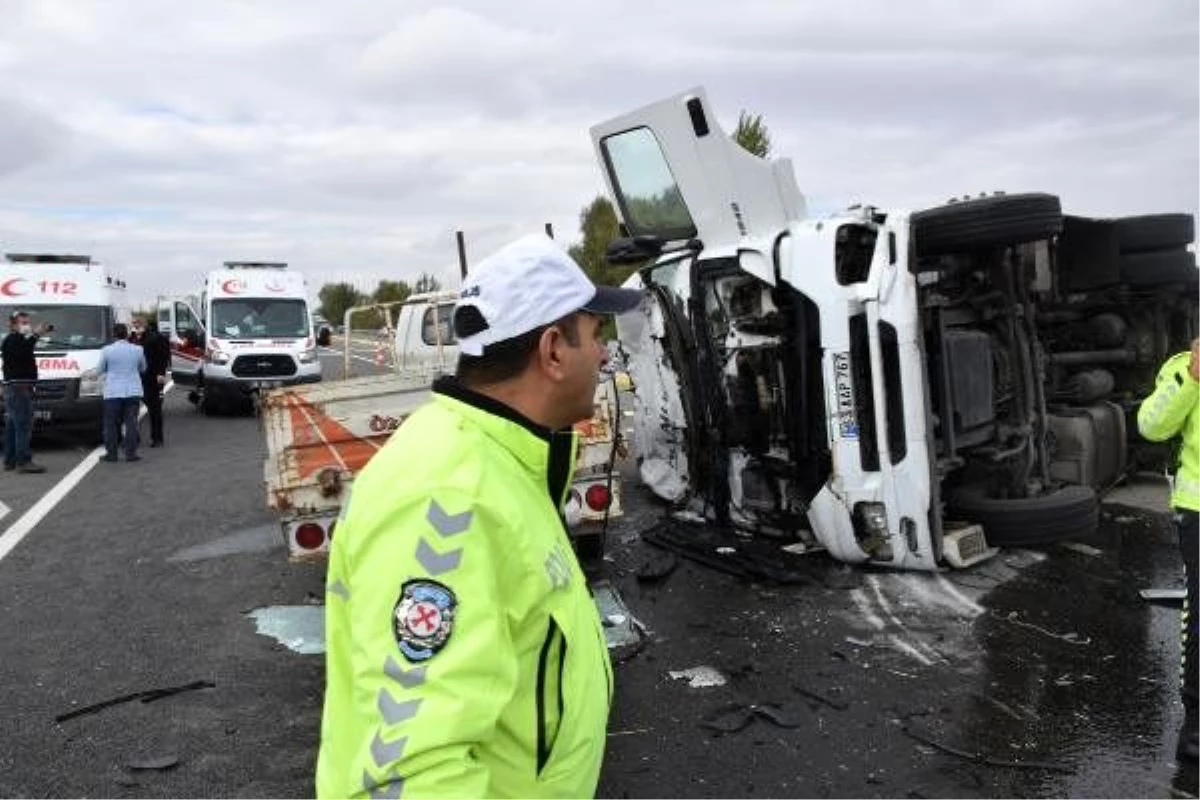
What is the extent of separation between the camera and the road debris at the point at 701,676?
14.6 feet

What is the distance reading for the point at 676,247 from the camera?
266 inches

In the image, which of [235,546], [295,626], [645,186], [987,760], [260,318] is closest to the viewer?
[987,760]

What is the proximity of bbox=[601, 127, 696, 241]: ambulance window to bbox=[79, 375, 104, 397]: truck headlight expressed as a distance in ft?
30.2

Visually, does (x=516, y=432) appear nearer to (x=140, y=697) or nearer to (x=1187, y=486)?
(x=1187, y=486)

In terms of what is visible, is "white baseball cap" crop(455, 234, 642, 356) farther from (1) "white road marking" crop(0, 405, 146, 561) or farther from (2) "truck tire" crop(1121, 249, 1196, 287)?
(1) "white road marking" crop(0, 405, 146, 561)

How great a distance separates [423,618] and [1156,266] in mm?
7227

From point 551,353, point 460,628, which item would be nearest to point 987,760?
point 551,353

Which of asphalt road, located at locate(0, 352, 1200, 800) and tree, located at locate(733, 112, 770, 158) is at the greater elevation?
tree, located at locate(733, 112, 770, 158)

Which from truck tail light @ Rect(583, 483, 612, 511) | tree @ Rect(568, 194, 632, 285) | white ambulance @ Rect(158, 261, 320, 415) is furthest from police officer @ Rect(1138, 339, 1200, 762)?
tree @ Rect(568, 194, 632, 285)

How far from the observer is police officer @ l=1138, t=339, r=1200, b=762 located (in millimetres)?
3586

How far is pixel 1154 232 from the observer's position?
7.07m

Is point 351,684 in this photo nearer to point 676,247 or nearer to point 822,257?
point 822,257

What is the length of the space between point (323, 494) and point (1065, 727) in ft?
12.5

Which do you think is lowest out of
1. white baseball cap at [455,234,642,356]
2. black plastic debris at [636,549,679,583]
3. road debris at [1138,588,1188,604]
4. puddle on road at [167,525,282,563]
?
road debris at [1138,588,1188,604]
